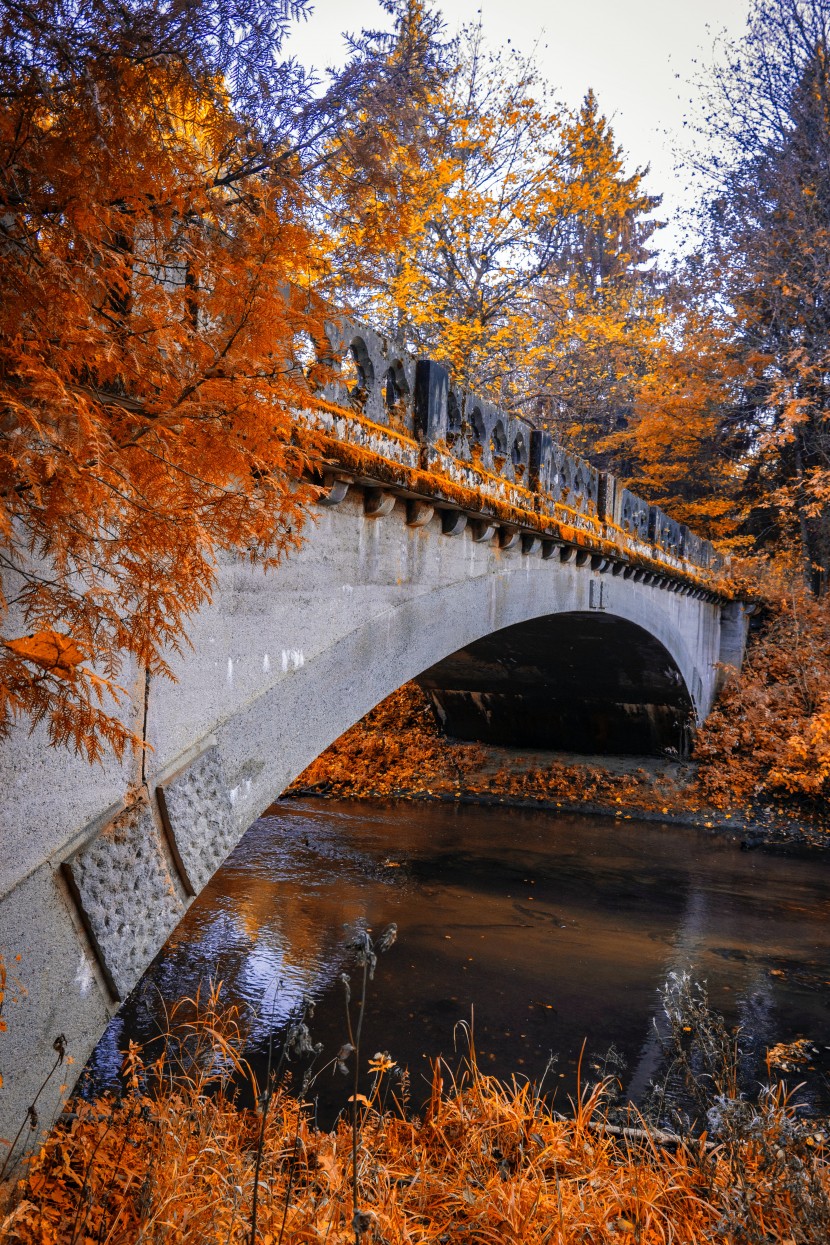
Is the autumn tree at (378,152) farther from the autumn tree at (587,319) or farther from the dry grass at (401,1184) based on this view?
the autumn tree at (587,319)

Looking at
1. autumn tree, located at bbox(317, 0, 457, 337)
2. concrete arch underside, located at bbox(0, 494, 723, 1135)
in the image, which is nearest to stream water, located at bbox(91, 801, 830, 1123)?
concrete arch underside, located at bbox(0, 494, 723, 1135)

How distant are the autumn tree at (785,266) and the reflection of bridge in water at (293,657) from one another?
10173mm

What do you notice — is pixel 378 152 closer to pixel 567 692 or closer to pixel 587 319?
pixel 587 319

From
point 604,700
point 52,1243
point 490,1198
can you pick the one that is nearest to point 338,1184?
point 490,1198

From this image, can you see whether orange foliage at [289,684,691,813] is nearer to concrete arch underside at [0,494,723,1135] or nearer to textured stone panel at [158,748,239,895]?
concrete arch underside at [0,494,723,1135]

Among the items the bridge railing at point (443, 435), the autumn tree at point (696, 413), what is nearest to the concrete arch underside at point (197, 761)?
the bridge railing at point (443, 435)

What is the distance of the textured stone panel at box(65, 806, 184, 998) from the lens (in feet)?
7.90

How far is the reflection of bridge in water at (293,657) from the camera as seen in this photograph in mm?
2283

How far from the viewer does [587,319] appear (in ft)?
44.5

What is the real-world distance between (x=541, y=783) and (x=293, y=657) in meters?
12.3

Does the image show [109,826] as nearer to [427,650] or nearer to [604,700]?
[427,650]

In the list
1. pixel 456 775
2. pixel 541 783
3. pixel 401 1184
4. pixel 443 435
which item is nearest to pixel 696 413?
pixel 541 783

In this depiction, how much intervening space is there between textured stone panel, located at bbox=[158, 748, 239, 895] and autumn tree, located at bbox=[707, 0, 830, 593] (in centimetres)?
1492

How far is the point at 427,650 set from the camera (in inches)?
202
